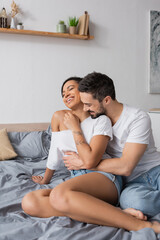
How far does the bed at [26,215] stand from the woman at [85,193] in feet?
0.15

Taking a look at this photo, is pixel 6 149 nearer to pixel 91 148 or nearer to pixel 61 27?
pixel 91 148

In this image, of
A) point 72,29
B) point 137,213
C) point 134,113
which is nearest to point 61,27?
point 72,29

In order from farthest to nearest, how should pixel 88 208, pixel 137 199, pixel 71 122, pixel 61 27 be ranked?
pixel 61 27, pixel 71 122, pixel 137 199, pixel 88 208

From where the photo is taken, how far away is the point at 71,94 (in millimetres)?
1717

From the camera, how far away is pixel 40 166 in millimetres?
2396

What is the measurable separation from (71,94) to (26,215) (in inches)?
30.1

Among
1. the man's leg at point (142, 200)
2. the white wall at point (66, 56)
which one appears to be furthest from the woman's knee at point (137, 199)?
the white wall at point (66, 56)

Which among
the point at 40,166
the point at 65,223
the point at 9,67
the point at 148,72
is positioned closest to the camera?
the point at 65,223

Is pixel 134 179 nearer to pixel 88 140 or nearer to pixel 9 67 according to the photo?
pixel 88 140

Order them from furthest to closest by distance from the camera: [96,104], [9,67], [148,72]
Answer: [148,72], [9,67], [96,104]

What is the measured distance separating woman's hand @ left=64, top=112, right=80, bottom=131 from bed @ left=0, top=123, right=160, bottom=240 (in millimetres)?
485

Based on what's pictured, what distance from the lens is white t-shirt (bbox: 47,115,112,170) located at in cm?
152

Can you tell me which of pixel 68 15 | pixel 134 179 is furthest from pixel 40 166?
pixel 68 15

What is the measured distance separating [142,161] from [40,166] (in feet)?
3.57
